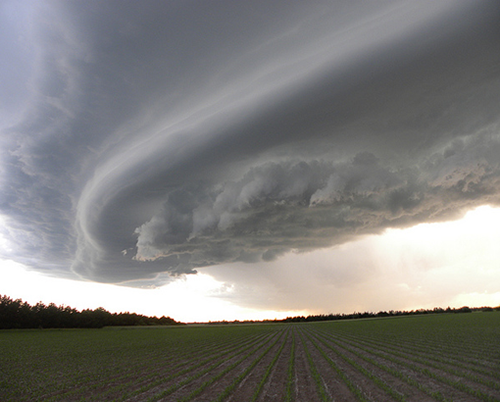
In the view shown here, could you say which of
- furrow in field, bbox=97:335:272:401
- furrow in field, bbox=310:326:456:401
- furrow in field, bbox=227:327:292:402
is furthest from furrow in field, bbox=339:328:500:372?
furrow in field, bbox=97:335:272:401

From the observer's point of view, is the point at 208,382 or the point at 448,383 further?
the point at 208,382

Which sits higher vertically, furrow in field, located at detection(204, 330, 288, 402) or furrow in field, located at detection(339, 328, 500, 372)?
furrow in field, located at detection(339, 328, 500, 372)

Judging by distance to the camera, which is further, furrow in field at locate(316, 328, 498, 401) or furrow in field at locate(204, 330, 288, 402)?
furrow in field at locate(204, 330, 288, 402)

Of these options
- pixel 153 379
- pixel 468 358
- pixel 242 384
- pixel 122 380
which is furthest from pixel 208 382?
pixel 468 358

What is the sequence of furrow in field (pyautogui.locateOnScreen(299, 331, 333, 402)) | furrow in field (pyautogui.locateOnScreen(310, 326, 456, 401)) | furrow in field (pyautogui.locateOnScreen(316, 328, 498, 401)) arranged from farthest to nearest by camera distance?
furrow in field (pyautogui.locateOnScreen(299, 331, 333, 402)) < furrow in field (pyautogui.locateOnScreen(310, 326, 456, 401)) < furrow in field (pyautogui.locateOnScreen(316, 328, 498, 401))

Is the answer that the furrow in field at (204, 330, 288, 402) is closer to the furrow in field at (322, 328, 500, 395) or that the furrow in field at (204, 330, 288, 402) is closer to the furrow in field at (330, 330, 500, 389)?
the furrow in field at (322, 328, 500, 395)

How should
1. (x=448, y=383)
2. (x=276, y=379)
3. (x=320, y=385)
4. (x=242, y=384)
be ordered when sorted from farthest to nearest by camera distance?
(x=276, y=379) → (x=242, y=384) → (x=320, y=385) → (x=448, y=383)

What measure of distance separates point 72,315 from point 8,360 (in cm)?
11335

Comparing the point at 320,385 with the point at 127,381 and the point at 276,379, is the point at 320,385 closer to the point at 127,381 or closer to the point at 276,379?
the point at 276,379

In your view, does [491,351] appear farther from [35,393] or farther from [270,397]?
[35,393]

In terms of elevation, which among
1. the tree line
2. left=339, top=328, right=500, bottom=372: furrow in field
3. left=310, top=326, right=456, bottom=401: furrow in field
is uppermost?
the tree line

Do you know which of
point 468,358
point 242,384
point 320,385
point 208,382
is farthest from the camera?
point 468,358

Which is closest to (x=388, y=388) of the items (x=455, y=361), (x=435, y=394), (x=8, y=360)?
(x=435, y=394)

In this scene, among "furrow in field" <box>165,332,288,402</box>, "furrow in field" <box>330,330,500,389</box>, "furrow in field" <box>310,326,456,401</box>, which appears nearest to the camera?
"furrow in field" <box>310,326,456,401</box>
